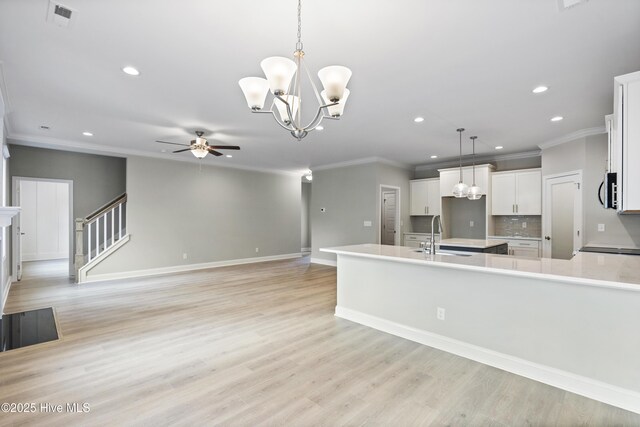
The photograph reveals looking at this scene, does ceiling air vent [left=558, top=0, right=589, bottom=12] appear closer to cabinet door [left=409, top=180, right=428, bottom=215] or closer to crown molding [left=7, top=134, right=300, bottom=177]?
cabinet door [left=409, top=180, right=428, bottom=215]

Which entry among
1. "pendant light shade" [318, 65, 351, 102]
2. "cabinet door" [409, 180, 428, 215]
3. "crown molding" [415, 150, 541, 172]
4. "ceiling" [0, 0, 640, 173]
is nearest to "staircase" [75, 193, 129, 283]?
"ceiling" [0, 0, 640, 173]

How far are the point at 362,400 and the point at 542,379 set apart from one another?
58.3 inches

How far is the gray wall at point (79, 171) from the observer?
609cm

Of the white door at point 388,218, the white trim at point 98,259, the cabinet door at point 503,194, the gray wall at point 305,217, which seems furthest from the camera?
the gray wall at point 305,217

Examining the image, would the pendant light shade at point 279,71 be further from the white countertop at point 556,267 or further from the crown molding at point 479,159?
the crown molding at point 479,159

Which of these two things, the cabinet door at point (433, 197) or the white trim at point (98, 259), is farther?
the cabinet door at point (433, 197)

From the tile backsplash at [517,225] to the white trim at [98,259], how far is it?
7.91 metres

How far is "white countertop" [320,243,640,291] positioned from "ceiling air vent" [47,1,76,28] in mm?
3222

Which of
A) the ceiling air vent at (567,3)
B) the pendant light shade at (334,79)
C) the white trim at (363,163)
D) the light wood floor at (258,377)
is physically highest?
the ceiling air vent at (567,3)

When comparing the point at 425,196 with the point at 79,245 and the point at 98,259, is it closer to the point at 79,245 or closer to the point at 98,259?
the point at 98,259

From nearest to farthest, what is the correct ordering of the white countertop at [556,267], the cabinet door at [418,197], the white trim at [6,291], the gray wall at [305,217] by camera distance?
the white countertop at [556,267], the white trim at [6,291], the cabinet door at [418,197], the gray wall at [305,217]

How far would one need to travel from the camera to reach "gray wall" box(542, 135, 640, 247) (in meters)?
4.55

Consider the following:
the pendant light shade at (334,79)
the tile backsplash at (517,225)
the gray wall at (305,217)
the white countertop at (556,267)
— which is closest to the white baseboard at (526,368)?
the white countertop at (556,267)

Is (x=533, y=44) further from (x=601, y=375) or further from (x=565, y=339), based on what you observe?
(x=601, y=375)
